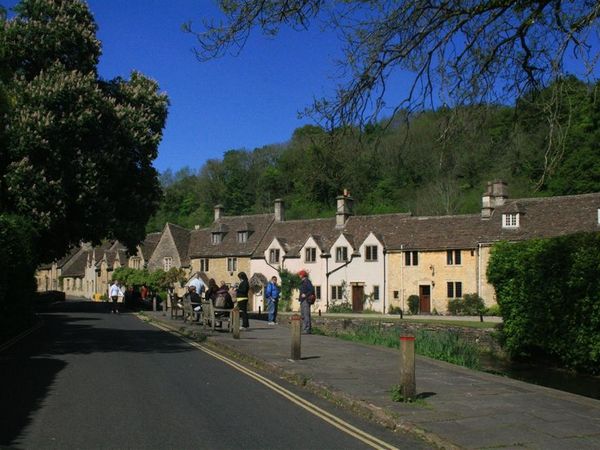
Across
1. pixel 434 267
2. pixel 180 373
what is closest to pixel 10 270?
pixel 180 373

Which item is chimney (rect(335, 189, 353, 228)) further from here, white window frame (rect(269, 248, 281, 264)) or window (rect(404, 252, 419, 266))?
window (rect(404, 252, 419, 266))

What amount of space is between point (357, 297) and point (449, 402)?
4425 centimetres

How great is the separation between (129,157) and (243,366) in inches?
570

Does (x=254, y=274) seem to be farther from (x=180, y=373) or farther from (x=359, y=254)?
(x=180, y=373)

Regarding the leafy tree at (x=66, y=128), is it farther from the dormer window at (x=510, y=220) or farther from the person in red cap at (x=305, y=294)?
the dormer window at (x=510, y=220)

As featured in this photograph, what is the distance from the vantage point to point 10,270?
16.4 metres

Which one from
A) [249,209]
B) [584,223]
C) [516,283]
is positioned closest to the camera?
[516,283]

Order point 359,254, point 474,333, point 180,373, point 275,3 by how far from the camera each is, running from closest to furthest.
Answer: point 275,3
point 180,373
point 474,333
point 359,254

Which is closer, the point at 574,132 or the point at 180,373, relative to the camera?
the point at 574,132

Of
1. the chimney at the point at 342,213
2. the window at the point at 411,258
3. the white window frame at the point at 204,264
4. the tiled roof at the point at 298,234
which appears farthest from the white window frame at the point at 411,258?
the white window frame at the point at 204,264

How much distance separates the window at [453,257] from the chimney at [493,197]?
146 inches

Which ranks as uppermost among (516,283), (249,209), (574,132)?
(249,209)

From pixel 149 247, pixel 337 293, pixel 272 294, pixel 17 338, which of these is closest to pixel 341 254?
pixel 337 293

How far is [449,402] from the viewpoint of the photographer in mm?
9094
